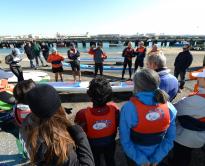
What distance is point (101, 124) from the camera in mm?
2348

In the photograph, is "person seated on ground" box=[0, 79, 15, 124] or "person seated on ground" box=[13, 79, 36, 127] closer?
"person seated on ground" box=[13, 79, 36, 127]

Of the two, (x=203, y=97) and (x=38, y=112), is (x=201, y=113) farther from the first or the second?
(x=38, y=112)

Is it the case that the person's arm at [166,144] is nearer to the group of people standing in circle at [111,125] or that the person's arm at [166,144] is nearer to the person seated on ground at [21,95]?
the group of people standing in circle at [111,125]

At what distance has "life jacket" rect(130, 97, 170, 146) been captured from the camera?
2123 mm

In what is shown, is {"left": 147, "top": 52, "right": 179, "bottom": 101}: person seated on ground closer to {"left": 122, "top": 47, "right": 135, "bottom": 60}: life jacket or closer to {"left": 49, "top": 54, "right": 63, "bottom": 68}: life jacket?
{"left": 49, "top": 54, "right": 63, "bottom": 68}: life jacket

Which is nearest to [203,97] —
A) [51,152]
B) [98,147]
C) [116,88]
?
[98,147]

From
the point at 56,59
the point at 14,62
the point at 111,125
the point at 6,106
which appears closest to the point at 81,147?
the point at 111,125

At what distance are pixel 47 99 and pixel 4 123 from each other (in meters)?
2.46

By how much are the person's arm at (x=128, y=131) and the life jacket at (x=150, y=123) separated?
1.8 inches

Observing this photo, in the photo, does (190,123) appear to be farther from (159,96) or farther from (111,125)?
(111,125)

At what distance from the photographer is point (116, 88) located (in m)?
Answer: 6.66

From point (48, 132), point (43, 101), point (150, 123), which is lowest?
point (150, 123)

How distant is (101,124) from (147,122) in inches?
20.4

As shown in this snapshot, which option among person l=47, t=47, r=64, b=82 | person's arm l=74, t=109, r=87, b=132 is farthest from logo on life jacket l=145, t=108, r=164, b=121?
person l=47, t=47, r=64, b=82
